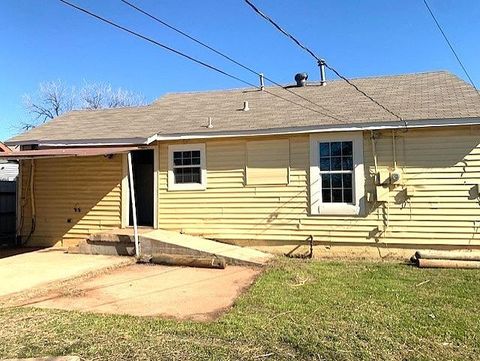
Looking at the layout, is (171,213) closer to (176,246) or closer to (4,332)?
(176,246)

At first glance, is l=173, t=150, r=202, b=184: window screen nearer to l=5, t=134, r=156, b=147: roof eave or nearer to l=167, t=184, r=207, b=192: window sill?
l=167, t=184, r=207, b=192: window sill

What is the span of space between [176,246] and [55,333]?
4670mm

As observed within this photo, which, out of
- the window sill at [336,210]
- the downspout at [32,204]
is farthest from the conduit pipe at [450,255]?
the downspout at [32,204]

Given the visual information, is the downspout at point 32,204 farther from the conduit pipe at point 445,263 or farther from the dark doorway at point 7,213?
the conduit pipe at point 445,263

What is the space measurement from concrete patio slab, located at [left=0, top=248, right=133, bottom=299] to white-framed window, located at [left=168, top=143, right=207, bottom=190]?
2393mm

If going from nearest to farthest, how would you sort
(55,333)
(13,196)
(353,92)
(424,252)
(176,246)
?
(55,333) < (424,252) < (176,246) < (353,92) < (13,196)

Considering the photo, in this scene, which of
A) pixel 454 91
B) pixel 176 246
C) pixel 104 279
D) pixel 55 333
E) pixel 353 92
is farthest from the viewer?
pixel 353 92

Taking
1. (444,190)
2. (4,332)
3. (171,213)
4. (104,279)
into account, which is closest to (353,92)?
(444,190)

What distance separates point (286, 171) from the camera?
33.1 feet

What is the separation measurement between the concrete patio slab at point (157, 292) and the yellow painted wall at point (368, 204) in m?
1.93

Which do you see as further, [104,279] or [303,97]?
[303,97]

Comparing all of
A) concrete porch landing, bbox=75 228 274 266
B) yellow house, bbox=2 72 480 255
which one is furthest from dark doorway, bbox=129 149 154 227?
concrete porch landing, bbox=75 228 274 266

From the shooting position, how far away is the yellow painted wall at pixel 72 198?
37.1 ft

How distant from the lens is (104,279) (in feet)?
25.7
